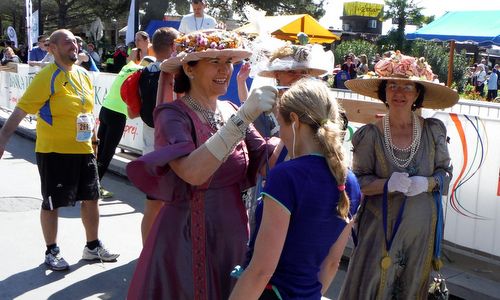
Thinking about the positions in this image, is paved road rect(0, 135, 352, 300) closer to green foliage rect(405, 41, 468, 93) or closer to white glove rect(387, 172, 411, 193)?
white glove rect(387, 172, 411, 193)

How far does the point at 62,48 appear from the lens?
497cm

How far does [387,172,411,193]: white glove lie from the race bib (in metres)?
2.82

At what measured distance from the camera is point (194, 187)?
2588mm

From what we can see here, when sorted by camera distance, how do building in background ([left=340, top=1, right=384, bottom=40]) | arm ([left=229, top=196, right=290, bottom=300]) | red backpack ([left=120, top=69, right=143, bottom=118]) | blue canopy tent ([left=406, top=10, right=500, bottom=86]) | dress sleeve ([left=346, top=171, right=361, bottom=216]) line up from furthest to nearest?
building in background ([left=340, top=1, right=384, bottom=40]), blue canopy tent ([left=406, top=10, right=500, bottom=86]), red backpack ([left=120, top=69, right=143, bottom=118]), dress sleeve ([left=346, top=171, right=361, bottom=216]), arm ([left=229, top=196, right=290, bottom=300])

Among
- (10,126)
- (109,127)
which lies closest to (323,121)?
(10,126)

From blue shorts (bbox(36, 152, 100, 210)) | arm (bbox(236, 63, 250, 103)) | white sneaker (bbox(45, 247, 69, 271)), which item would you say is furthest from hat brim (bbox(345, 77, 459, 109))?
white sneaker (bbox(45, 247, 69, 271))

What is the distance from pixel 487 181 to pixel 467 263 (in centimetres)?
83

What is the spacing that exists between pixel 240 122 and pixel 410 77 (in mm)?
1440

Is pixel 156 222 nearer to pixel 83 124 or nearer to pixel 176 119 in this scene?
pixel 176 119

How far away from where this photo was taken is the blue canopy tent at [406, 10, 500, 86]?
14.0 metres

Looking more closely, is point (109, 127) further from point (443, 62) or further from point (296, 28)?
point (443, 62)

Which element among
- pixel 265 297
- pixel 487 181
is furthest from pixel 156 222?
pixel 487 181

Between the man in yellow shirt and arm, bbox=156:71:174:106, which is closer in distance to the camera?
arm, bbox=156:71:174:106

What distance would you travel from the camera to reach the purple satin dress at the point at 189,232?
8.40 feet
